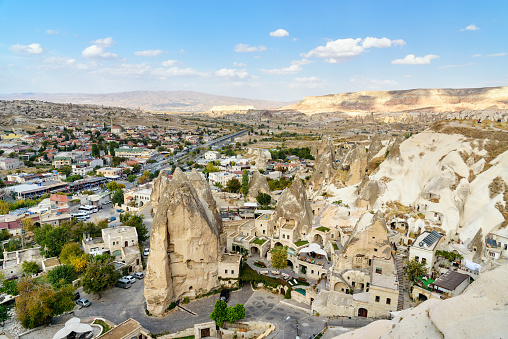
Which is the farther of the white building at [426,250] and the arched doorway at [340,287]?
the white building at [426,250]

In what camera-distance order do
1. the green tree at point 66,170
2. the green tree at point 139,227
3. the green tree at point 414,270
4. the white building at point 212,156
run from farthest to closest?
the white building at point 212,156
the green tree at point 66,170
the green tree at point 139,227
the green tree at point 414,270

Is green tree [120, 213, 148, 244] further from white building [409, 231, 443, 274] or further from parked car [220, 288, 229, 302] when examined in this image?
white building [409, 231, 443, 274]

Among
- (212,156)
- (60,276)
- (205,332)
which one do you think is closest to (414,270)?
(205,332)

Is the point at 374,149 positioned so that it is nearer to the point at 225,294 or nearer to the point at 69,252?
the point at 225,294

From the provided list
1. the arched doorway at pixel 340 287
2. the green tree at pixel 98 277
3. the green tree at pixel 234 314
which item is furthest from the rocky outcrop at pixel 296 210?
the green tree at pixel 98 277

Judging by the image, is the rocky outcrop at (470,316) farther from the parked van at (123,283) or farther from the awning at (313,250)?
the parked van at (123,283)

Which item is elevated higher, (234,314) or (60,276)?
(60,276)
